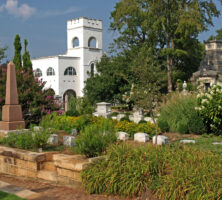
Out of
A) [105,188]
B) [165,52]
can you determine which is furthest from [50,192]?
[165,52]

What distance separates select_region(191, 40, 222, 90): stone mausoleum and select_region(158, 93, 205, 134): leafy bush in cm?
1111

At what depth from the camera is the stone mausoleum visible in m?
23.5

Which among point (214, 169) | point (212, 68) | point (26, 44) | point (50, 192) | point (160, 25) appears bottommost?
point (50, 192)

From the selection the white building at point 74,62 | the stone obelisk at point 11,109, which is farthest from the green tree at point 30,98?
the white building at point 74,62

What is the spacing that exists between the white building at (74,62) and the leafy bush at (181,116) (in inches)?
933

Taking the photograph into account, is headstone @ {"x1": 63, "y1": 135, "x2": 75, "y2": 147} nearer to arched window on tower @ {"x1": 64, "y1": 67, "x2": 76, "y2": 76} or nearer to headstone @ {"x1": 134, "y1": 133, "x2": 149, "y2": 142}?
headstone @ {"x1": 134, "y1": 133, "x2": 149, "y2": 142}

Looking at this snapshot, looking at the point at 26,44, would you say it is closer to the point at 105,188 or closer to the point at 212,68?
the point at 212,68

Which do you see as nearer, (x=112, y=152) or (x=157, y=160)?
(x=157, y=160)

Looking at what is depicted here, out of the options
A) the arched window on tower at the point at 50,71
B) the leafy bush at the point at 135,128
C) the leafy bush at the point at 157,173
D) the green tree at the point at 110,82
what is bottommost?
the leafy bush at the point at 157,173

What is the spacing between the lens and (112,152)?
5.79 m

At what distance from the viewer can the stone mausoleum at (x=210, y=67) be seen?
23484mm

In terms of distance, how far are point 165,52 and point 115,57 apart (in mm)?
4935

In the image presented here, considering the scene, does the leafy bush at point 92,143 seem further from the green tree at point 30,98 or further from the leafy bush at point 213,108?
the green tree at point 30,98

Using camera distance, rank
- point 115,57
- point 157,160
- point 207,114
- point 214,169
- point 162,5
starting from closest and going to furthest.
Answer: point 214,169 < point 157,160 < point 207,114 < point 162,5 < point 115,57
